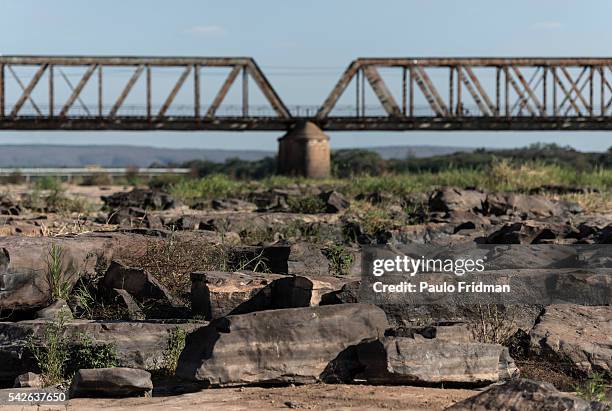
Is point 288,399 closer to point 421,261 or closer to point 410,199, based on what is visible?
point 421,261

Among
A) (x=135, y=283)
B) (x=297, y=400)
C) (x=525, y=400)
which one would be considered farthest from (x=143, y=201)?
(x=525, y=400)

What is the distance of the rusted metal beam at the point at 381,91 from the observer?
3603cm

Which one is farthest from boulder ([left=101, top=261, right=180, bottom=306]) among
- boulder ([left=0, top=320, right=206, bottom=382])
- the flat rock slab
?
boulder ([left=0, top=320, right=206, bottom=382])

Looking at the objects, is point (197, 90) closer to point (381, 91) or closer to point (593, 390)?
point (381, 91)

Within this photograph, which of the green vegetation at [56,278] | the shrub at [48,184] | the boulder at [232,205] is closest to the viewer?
the green vegetation at [56,278]

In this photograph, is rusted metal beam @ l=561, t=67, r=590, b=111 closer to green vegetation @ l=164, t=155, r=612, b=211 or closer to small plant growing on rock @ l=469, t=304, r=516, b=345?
green vegetation @ l=164, t=155, r=612, b=211

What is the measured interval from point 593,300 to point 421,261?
1547mm

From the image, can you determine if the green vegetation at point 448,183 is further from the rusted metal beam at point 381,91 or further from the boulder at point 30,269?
the boulder at point 30,269

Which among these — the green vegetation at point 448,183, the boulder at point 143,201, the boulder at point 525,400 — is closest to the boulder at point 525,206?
the green vegetation at point 448,183

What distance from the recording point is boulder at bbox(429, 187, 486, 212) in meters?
18.5

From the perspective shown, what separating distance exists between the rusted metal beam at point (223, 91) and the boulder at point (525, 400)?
29029 mm

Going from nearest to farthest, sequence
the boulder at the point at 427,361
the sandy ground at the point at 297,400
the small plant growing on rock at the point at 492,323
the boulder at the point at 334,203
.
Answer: the sandy ground at the point at 297,400 < the boulder at the point at 427,361 < the small plant growing on rock at the point at 492,323 < the boulder at the point at 334,203

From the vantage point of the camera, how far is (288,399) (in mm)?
7234

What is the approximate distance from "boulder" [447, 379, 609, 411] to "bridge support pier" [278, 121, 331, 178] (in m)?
27.2
